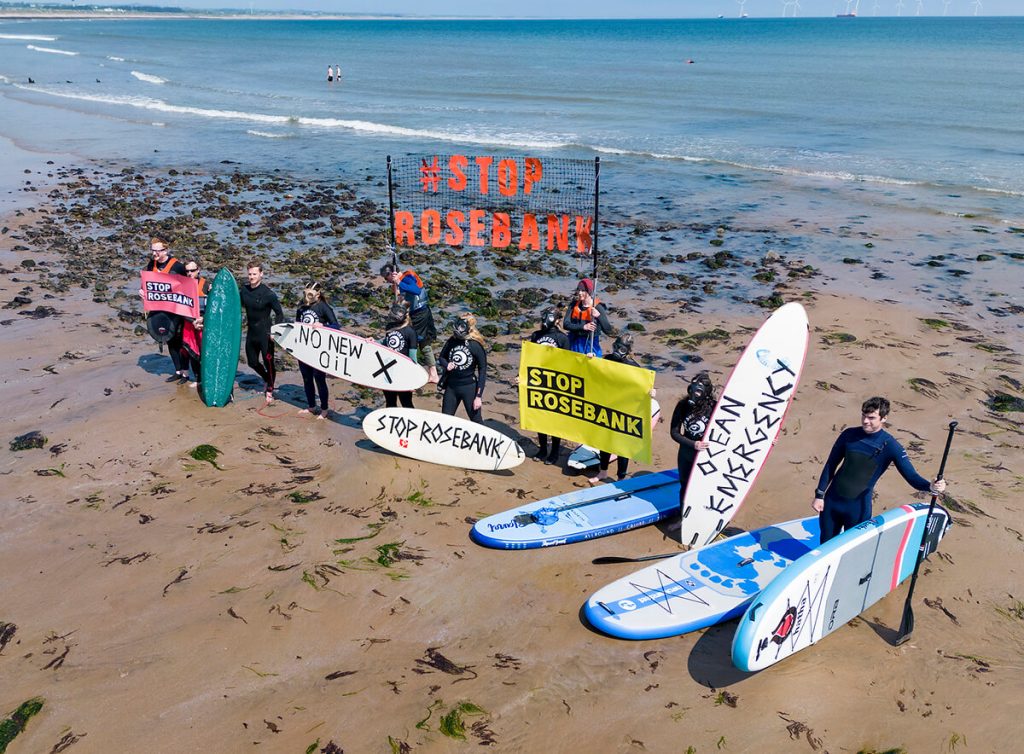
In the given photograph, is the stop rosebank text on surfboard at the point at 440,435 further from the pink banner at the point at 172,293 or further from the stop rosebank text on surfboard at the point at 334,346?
the pink banner at the point at 172,293

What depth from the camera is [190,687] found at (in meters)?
6.49

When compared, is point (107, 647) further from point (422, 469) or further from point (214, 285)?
point (214, 285)

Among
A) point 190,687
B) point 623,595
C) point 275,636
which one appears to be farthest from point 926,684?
point 190,687

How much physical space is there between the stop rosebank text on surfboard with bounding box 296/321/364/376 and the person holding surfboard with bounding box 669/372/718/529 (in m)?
4.16

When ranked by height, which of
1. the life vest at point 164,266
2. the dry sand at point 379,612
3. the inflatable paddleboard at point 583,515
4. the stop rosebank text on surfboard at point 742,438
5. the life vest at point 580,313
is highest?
the life vest at point 164,266

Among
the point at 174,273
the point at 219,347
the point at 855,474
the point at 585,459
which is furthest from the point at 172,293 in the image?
the point at 855,474

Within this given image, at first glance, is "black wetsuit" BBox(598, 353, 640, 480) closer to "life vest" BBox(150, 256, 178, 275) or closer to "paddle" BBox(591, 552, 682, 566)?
"paddle" BBox(591, 552, 682, 566)

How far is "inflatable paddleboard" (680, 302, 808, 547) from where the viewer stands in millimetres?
8336

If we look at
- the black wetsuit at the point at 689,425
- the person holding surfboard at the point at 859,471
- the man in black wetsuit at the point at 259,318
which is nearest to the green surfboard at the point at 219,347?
the man in black wetsuit at the point at 259,318

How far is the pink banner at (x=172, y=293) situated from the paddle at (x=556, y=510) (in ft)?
18.9

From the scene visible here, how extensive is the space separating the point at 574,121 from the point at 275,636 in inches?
1592

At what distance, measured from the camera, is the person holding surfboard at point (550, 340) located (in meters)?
9.95

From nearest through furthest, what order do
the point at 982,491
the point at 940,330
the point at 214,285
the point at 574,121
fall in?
the point at 982,491 → the point at 214,285 → the point at 940,330 → the point at 574,121

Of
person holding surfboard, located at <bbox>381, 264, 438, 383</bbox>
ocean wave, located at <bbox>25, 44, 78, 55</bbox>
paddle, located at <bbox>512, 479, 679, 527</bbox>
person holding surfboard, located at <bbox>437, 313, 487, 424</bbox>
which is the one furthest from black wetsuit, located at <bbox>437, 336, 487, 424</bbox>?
ocean wave, located at <bbox>25, 44, 78, 55</bbox>
